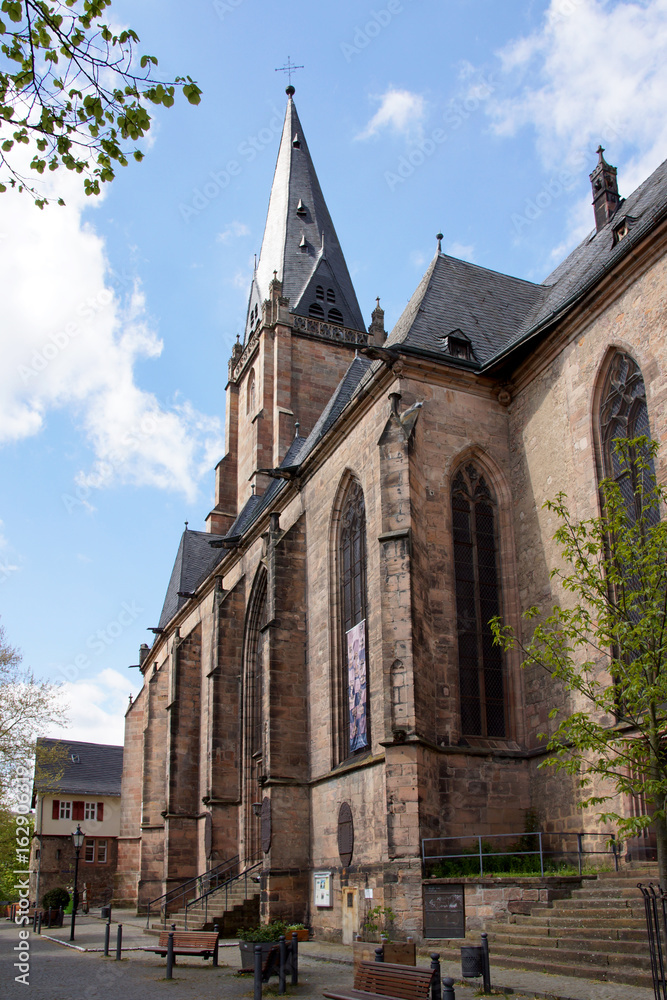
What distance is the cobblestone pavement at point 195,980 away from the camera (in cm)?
947

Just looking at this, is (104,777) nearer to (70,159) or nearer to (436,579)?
(436,579)

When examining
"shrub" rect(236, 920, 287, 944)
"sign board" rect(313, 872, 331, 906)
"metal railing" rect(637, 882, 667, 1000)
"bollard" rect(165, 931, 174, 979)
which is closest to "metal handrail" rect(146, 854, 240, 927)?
"sign board" rect(313, 872, 331, 906)

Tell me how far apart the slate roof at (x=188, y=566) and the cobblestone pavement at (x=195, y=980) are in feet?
63.8

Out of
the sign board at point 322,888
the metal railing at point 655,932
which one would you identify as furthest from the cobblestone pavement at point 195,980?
the metal railing at point 655,932

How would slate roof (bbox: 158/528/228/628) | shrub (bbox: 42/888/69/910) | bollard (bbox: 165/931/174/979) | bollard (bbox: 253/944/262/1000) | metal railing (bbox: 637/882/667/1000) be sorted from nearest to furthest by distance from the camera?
1. metal railing (bbox: 637/882/667/1000)
2. bollard (bbox: 253/944/262/1000)
3. bollard (bbox: 165/931/174/979)
4. shrub (bbox: 42/888/69/910)
5. slate roof (bbox: 158/528/228/628)

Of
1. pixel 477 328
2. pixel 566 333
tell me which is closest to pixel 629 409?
pixel 566 333

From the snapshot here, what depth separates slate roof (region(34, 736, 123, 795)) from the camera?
50444 millimetres

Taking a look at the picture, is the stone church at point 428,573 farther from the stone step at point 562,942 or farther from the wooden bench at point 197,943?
the wooden bench at point 197,943

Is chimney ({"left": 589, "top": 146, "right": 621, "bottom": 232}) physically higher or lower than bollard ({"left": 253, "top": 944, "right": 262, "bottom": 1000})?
higher

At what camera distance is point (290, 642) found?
68.6 ft

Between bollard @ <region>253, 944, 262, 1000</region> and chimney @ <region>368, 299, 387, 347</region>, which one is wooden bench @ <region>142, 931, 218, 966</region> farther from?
chimney @ <region>368, 299, 387, 347</region>

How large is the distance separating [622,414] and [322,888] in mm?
10923

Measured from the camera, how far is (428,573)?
16.6 metres

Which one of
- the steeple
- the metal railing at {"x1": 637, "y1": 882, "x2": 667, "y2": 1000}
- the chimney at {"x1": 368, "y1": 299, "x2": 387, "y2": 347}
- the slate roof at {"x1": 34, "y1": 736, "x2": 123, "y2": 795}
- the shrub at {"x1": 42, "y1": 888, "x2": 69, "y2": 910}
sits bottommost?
the shrub at {"x1": 42, "y1": 888, "x2": 69, "y2": 910}
